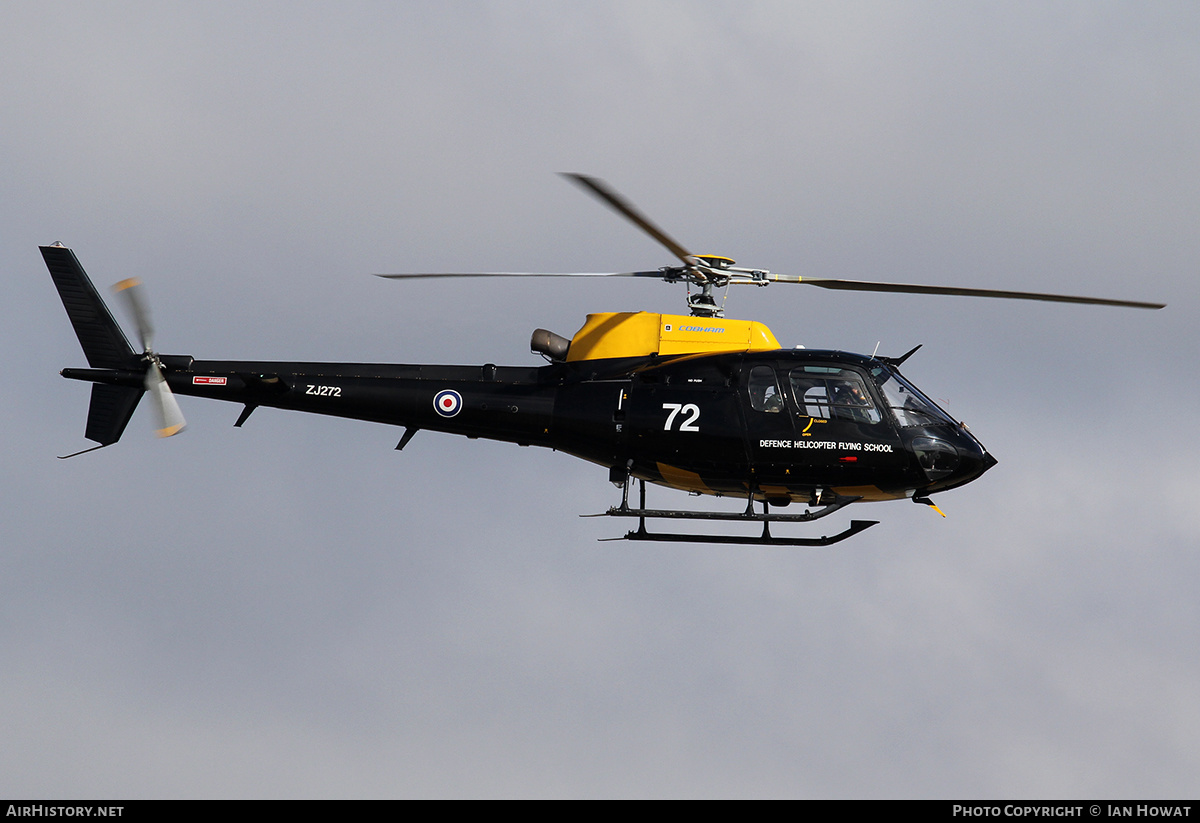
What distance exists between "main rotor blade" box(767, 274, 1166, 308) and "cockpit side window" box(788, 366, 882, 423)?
1.38 metres

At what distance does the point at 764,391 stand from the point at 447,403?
5.36 meters

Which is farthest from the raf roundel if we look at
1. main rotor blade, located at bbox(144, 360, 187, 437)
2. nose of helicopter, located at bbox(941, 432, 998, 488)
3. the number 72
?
nose of helicopter, located at bbox(941, 432, 998, 488)

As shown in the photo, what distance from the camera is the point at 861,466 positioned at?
2081 cm

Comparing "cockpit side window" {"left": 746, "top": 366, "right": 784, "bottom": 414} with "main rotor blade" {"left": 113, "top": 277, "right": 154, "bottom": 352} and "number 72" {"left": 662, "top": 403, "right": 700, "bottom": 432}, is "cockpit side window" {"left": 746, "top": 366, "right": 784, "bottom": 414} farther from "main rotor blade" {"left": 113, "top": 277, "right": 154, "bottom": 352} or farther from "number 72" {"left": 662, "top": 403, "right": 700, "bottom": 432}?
→ "main rotor blade" {"left": 113, "top": 277, "right": 154, "bottom": 352}

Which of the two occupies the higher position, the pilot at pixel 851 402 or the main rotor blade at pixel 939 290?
the main rotor blade at pixel 939 290

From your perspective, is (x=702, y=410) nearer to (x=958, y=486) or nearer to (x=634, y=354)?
(x=634, y=354)

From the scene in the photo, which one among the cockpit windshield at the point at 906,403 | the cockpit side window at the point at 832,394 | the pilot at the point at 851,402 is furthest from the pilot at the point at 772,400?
the cockpit windshield at the point at 906,403

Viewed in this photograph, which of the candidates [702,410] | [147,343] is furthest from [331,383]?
[702,410]

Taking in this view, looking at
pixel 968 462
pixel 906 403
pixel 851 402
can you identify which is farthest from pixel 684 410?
pixel 968 462

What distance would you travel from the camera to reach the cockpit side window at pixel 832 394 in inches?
826

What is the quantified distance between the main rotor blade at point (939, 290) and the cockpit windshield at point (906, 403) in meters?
1.44

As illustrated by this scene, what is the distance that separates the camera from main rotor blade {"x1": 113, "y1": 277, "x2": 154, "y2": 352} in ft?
71.4

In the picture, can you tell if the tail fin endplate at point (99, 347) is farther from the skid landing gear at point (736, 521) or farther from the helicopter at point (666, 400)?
the skid landing gear at point (736, 521)
